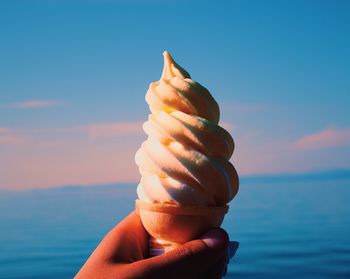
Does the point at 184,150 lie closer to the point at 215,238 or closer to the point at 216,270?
the point at 215,238

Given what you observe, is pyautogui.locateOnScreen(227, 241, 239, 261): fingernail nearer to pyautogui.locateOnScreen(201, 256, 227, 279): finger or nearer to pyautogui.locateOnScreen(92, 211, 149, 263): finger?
pyautogui.locateOnScreen(201, 256, 227, 279): finger

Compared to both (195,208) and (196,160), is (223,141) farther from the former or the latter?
(195,208)

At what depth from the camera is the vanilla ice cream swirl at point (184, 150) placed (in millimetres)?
2734

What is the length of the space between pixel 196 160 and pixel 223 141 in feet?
0.71

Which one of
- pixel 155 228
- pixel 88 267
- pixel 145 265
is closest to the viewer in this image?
pixel 145 265

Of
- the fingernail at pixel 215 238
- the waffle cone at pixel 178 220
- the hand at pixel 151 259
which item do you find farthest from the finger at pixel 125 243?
the fingernail at pixel 215 238

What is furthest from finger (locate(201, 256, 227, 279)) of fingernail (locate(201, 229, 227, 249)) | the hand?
fingernail (locate(201, 229, 227, 249))

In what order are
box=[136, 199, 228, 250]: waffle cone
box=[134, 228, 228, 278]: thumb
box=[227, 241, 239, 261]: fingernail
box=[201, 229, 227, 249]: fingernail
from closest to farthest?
box=[134, 228, 228, 278]: thumb, box=[201, 229, 227, 249]: fingernail, box=[136, 199, 228, 250]: waffle cone, box=[227, 241, 239, 261]: fingernail

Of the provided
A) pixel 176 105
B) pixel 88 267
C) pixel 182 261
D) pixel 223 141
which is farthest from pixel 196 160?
pixel 88 267

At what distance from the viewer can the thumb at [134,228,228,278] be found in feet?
7.98

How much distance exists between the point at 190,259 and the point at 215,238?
0.21m

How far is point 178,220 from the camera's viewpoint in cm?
272

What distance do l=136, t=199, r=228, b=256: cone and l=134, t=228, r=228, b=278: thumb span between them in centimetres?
8

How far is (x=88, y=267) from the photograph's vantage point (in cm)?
259
